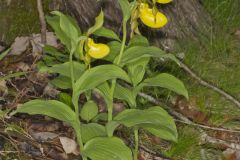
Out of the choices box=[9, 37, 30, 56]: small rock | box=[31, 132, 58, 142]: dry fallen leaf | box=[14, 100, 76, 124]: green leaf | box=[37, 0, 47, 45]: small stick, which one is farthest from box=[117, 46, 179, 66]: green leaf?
box=[9, 37, 30, 56]: small rock

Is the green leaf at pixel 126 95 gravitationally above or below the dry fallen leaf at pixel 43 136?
above

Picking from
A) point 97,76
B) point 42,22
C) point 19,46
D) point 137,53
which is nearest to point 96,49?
point 97,76

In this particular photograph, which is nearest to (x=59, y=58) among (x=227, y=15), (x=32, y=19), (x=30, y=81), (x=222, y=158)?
(x=30, y=81)

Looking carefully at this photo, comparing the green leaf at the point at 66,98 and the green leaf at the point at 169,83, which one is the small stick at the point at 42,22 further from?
the green leaf at the point at 169,83

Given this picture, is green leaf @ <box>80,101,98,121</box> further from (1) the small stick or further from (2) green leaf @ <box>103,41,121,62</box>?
(1) the small stick

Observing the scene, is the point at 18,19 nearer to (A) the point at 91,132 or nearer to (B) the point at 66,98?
(B) the point at 66,98

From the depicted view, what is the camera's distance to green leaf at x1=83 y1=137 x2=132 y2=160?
159 cm

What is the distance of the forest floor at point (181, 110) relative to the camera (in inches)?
80.8

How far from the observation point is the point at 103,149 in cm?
163

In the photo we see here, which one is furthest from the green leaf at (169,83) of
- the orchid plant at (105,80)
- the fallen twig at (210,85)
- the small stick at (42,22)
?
the small stick at (42,22)

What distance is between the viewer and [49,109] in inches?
63.8

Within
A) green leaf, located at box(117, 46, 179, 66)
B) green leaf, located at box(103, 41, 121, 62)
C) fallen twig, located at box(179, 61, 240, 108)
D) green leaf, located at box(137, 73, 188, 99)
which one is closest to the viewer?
green leaf, located at box(117, 46, 179, 66)

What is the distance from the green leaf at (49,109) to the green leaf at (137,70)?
0.30m

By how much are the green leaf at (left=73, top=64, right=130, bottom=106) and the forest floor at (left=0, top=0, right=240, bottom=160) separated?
410mm
